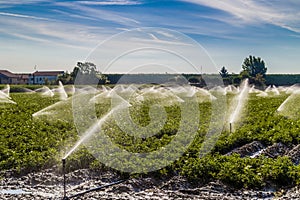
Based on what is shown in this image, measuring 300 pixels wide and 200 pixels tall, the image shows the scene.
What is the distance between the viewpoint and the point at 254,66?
8675 cm

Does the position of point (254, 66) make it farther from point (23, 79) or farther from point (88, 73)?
point (88, 73)

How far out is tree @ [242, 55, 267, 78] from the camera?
85981mm

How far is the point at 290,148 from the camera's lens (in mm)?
11844

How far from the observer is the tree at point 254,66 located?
86.0 metres

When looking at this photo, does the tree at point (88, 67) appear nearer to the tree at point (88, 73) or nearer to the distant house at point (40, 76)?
the tree at point (88, 73)

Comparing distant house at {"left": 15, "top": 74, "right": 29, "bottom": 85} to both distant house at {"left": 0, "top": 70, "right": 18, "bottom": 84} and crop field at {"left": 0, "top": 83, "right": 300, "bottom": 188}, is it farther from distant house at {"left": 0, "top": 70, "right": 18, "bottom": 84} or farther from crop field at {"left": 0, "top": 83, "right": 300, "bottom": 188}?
crop field at {"left": 0, "top": 83, "right": 300, "bottom": 188}

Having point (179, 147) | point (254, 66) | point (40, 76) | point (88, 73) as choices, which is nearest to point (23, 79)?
point (40, 76)

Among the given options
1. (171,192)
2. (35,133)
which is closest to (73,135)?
(35,133)

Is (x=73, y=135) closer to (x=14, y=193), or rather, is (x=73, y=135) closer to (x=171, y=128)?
(x=171, y=128)

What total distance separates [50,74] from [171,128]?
282 feet

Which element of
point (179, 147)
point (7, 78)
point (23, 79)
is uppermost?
point (7, 78)

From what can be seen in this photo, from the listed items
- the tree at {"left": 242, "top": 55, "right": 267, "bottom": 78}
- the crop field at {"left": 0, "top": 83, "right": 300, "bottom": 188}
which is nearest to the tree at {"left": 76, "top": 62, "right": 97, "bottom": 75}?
the crop field at {"left": 0, "top": 83, "right": 300, "bottom": 188}

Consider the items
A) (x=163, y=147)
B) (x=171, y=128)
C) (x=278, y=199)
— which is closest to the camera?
(x=278, y=199)

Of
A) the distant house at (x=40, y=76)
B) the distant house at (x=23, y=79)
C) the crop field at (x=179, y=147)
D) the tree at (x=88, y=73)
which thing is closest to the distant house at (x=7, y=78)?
the distant house at (x=23, y=79)
